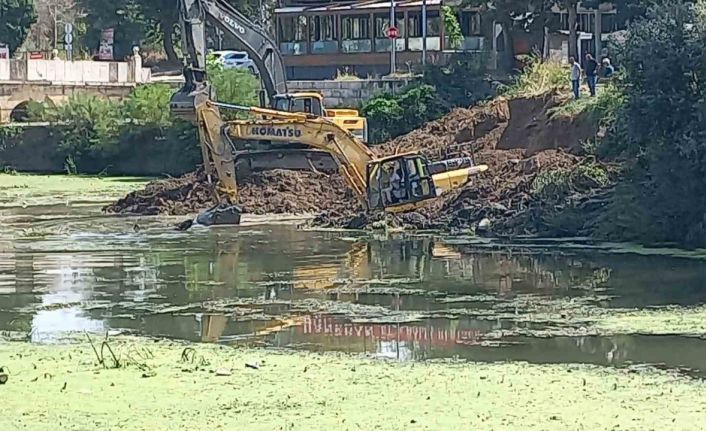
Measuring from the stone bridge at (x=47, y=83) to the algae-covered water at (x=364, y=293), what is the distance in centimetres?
3362

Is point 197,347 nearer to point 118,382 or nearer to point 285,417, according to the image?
point 118,382

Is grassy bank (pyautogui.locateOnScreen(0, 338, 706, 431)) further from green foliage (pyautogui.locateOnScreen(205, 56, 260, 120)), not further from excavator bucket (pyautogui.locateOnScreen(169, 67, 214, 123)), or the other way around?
green foliage (pyautogui.locateOnScreen(205, 56, 260, 120))

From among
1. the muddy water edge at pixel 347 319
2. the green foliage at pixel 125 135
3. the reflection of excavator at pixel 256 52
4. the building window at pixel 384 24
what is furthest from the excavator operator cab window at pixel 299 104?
the building window at pixel 384 24

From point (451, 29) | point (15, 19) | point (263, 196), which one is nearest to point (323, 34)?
point (451, 29)

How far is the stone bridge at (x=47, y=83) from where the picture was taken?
65.4 m

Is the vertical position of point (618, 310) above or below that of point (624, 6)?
below

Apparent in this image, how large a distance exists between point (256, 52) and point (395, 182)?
19.2ft

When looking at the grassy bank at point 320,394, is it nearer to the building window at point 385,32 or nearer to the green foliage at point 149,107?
the green foliage at point 149,107

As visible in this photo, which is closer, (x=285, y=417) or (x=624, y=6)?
(x=285, y=417)

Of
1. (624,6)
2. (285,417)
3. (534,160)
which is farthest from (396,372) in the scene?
(624,6)

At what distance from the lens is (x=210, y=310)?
20375 millimetres

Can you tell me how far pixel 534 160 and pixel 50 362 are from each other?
2071cm

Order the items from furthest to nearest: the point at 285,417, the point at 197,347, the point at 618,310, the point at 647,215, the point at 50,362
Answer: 1. the point at 647,215
2. the point at 618,310
3. the point at 197,347
4. the point at 50,362
5. the point at 285,417

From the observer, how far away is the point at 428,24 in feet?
219
